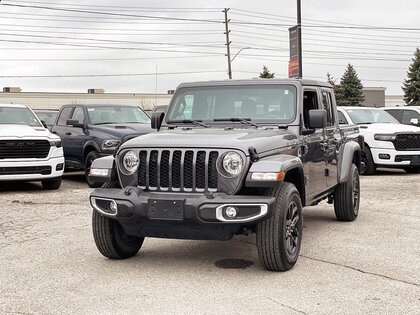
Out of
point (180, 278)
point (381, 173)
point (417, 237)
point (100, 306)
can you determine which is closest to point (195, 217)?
point (180, 278)

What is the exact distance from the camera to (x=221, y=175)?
224 inches

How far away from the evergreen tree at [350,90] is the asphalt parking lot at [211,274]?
210ft

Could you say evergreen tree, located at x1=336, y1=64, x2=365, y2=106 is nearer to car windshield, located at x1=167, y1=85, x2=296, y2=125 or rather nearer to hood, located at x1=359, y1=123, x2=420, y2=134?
hood, located at x1=359, y1=123, x2=420, y2=134

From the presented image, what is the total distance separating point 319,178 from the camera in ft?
24.7

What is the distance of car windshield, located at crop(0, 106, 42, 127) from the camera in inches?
533

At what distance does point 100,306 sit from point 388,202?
277 inches

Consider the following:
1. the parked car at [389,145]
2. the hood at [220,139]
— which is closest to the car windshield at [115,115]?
the parked car at [389,145]

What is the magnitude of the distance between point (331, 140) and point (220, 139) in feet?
8.71

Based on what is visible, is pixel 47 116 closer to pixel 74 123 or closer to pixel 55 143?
pixel 74 123

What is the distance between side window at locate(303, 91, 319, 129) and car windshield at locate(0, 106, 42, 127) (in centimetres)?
773

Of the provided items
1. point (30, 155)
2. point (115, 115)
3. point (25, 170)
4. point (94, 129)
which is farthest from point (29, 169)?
point (115, 115)

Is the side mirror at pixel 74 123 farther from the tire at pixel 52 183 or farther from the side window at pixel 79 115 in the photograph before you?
the tire at pixel 52 183

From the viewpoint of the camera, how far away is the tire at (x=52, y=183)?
42.5 ft

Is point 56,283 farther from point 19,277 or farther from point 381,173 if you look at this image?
point 381,173
